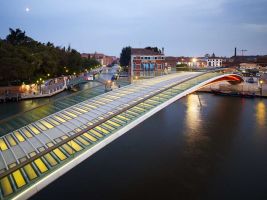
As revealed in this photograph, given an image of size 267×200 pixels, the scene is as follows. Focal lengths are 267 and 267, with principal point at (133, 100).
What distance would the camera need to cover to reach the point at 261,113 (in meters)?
26.2

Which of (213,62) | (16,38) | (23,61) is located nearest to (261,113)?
(23,61)

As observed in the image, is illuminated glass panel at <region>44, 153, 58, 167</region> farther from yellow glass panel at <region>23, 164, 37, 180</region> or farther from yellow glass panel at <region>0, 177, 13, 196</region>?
yellow glass panel at <region>0, 177, 13, 196</region>

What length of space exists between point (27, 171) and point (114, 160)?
5.18 metres

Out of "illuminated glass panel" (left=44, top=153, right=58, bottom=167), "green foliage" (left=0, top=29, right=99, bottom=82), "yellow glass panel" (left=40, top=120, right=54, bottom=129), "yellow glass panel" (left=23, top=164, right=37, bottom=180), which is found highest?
"green foliage" (left=0, top=29, right=99, bottom=82)

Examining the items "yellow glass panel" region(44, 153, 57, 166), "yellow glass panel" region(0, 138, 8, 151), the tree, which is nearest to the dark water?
"yellow glass panel" region(44, 153, 57, 166)

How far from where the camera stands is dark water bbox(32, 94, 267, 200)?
10523mm

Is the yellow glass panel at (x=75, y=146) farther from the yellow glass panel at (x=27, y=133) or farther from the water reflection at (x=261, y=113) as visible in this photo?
the water reflection at (x=261, y=113)

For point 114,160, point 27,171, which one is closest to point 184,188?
point 114,160

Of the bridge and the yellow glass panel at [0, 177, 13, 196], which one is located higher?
the bridge

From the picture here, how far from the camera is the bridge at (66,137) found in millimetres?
8341

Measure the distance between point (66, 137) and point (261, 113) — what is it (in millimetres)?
21473

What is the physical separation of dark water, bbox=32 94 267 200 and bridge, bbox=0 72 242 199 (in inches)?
69.0

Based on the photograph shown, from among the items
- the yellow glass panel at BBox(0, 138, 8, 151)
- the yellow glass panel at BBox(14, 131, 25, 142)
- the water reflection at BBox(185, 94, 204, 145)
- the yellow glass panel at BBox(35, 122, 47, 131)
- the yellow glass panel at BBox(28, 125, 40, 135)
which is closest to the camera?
the yellow glass panel at BBox(0, 138, 8, 151)

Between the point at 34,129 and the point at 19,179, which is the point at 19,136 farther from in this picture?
the point at 19,179
